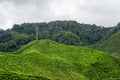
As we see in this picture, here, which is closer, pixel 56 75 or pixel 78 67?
pixel 56 75

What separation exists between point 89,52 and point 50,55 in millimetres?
17450

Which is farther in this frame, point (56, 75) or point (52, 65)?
point (52, 65)

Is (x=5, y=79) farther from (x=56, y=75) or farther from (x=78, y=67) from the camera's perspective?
(x=78, y=67)

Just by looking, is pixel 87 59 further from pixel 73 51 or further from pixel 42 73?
pixel 42 73

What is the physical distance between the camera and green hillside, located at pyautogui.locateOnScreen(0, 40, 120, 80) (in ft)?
346

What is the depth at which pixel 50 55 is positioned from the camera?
13238 centimetres

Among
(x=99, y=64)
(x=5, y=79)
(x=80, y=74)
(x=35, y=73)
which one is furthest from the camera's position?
(x=99, y=64)

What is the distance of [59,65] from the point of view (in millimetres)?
120250

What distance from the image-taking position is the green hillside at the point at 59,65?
105375 mm

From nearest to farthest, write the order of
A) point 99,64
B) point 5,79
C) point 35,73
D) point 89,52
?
point 5,79
point 35,73
point 99,64
point 89,52

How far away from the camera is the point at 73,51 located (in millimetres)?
141375

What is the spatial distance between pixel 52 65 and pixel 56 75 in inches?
343

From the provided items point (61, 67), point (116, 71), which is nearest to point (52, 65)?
point (61, 67)

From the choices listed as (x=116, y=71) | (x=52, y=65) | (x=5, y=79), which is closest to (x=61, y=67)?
(x=52, y=65)
